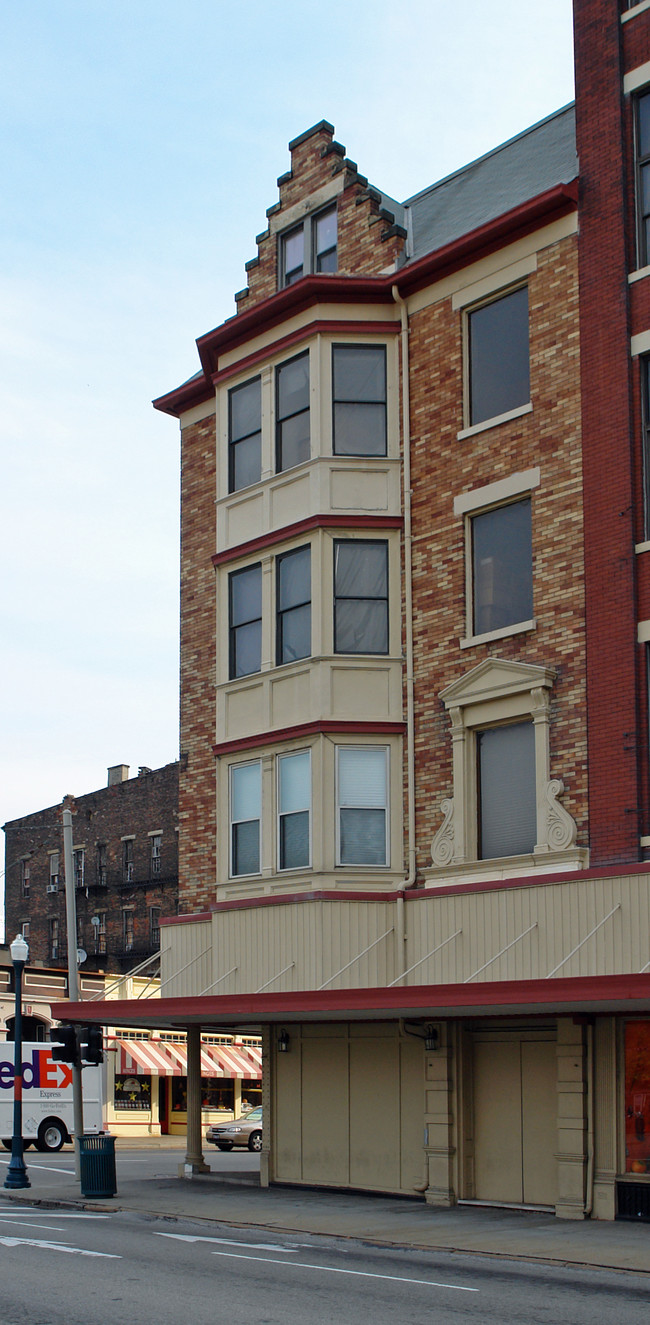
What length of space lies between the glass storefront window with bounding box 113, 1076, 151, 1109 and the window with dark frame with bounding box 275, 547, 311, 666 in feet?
92.9

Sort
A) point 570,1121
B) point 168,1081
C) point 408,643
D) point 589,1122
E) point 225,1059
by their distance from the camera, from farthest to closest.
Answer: point 168,1081
point 225,1059
point 408,643
point 570,1121
point 589,1122

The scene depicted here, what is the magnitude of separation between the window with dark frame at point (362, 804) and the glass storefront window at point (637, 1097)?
5.10 m

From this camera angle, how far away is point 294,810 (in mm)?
23594

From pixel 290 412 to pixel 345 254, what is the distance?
2.91 m

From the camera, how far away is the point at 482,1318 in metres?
11.6

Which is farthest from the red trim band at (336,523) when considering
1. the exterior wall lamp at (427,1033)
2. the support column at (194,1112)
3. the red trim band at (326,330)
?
the support column at (194,1112)

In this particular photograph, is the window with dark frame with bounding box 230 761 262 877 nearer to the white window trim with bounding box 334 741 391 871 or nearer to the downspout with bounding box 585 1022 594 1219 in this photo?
the white window trim with bounding box 334 741 391 871

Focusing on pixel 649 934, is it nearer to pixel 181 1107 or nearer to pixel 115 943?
pixel 181 1107

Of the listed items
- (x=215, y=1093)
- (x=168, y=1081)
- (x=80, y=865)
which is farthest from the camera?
(x=80, y=865)

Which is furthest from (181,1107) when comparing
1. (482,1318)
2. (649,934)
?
(482,1318)

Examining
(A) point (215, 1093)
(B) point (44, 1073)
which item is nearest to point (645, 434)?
(B) point (44, 1073)

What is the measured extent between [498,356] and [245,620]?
6346mm

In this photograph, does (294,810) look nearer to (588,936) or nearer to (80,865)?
(588,936)

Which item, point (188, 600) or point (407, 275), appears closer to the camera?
point (407, 275)
